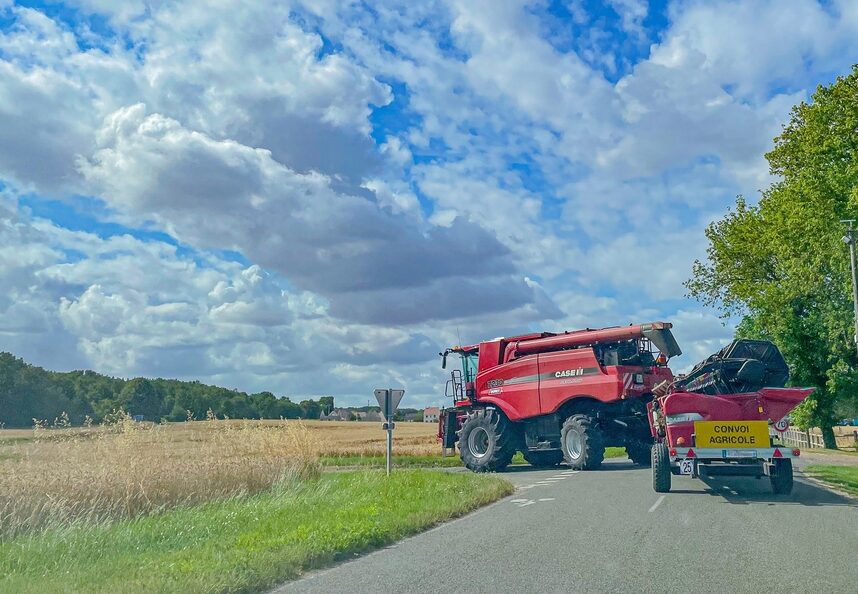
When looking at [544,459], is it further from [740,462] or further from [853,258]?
[853,258]

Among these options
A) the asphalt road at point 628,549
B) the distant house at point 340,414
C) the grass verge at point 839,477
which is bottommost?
the asphalt road at point 628,549

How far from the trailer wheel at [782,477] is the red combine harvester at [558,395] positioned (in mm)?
5799

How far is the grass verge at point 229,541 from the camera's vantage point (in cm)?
813

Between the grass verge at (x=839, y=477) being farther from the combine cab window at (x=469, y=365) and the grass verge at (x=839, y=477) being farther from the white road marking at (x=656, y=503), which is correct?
the combine cab window at (x=469, y=365)

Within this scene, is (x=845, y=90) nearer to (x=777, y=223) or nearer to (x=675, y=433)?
(x=777, y=223)

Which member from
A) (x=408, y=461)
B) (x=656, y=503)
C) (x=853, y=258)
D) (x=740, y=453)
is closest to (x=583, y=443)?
(x=740, y=453)

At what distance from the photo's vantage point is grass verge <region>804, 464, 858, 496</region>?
17.2 m

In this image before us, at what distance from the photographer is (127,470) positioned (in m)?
14.5

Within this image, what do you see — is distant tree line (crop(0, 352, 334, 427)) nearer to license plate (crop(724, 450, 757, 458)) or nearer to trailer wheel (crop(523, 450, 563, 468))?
trailer wheel (crop(523, 450, 563, 468))

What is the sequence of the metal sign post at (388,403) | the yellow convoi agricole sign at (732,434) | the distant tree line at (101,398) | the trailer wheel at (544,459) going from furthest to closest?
the trailer wheel at (544,459) → the metal sign post at (388,403) → the distant tree line at (101,398) → the yellow convoi agricole sign at (732,434)

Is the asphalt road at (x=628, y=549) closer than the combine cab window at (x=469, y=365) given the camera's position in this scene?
Yes

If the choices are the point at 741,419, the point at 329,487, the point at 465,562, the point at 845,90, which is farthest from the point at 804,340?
the point at 465,562

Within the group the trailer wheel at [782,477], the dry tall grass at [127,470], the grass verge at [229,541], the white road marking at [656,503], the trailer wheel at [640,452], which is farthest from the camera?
the trailer wheel at [640,452]

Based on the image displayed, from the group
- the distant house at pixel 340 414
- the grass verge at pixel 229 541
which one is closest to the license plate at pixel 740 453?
the grass verge at pixel 229 541
